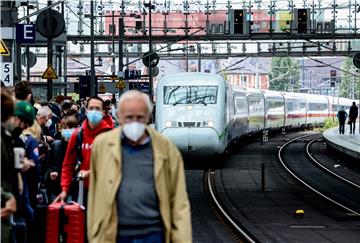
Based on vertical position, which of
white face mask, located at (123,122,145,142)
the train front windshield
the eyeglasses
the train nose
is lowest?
the train nose

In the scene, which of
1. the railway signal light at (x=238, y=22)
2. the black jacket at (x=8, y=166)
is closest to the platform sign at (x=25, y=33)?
the black jacket at (x=8, y=166)

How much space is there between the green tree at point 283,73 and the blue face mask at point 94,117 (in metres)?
149

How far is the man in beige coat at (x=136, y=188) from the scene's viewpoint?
24.1 ft

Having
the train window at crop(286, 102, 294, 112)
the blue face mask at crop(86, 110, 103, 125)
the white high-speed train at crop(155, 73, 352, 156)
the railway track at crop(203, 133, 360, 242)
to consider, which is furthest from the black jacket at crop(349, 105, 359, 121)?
the blue face mask at crop(86, 110, 103, 125)

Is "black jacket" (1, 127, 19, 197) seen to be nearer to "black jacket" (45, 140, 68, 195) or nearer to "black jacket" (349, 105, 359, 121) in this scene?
"black jacket" (45, 140, 68, 195)

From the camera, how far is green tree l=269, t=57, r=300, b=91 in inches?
6511

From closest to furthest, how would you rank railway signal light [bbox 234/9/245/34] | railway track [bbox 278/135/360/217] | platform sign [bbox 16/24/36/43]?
1. railway track [bbox 278/135/360/217]
2. platform sign [bbox 16/24/36/43]
3. railway signal light [bbox 234/9/245/34]

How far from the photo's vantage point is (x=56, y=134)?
16969 mm

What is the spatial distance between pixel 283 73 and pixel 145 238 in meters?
164

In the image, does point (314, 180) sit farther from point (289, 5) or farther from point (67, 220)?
point (289, 5)

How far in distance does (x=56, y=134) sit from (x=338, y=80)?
163 m

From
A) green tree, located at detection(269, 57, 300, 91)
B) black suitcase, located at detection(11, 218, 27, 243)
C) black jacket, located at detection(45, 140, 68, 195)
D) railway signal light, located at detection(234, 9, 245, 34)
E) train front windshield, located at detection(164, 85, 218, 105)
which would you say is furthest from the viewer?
green tree, located at detection(269, 57, 300, 91)

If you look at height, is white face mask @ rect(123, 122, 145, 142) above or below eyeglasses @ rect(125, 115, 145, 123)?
below

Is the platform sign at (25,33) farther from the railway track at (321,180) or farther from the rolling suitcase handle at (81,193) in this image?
the rolling suitcase handle at (81,193)
